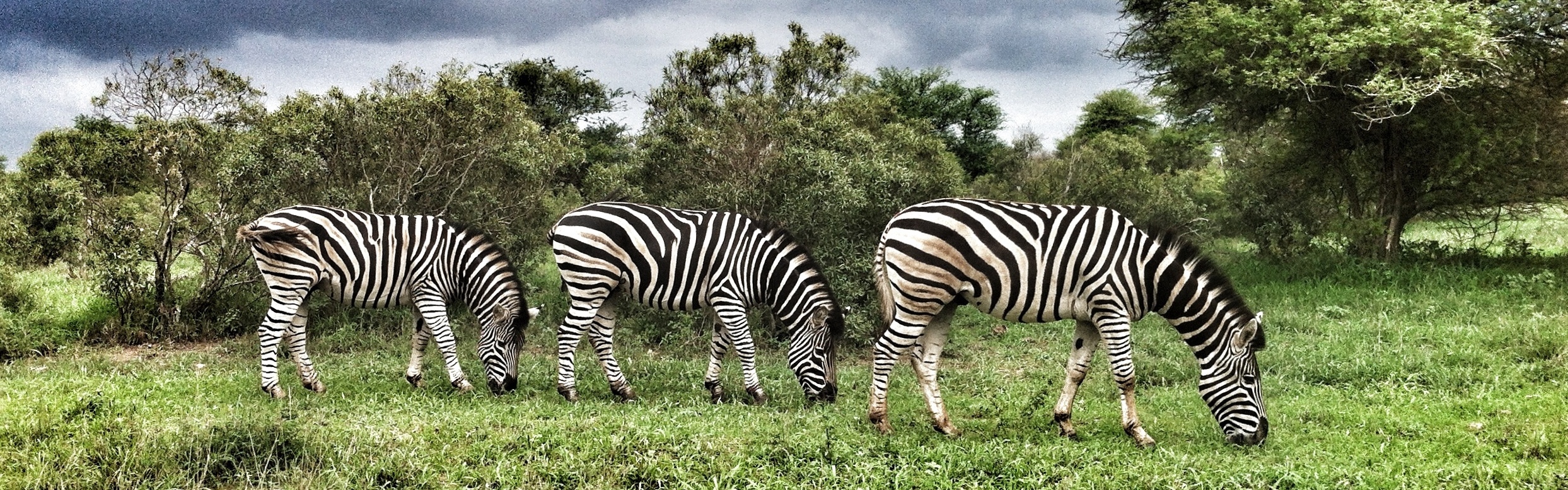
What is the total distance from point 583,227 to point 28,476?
14.1 feet

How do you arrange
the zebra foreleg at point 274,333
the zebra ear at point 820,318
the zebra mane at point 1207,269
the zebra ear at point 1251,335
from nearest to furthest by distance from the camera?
the zebra ear at point 1251,335, the zebra mane at point 1207,269, the zebra foreleg at point 274,333, the zebra ear at point 820,318

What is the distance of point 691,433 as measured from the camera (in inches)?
242

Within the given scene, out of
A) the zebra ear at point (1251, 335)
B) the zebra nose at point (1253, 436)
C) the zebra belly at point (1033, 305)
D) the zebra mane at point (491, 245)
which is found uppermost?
the zebra mane at point (491, 245)

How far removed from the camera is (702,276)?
795 centimetres

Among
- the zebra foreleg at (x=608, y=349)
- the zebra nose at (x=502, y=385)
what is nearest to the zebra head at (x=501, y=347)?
the zebra nose at (x=502, y=385)

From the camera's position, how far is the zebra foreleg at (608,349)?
817 cm

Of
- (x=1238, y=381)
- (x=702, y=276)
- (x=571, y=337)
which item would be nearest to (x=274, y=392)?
(x=571, y=337)

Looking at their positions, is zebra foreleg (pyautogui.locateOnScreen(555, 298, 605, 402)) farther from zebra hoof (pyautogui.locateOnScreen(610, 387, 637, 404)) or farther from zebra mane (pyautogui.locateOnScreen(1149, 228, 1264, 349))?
zebra mane (pyautogui.locateOnScreen(1149, 228, 1264, 349))

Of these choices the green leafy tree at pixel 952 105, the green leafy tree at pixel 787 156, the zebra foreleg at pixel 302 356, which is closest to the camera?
the zebra foreleg at pixel 302 356

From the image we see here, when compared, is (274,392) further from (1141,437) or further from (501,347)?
(1141,437)

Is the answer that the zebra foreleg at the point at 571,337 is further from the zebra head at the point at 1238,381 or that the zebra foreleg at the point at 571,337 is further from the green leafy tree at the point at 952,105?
the green leafy tree at the point at 952,105

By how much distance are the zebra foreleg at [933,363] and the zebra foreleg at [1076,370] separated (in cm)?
89

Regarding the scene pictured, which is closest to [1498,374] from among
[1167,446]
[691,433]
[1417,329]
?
[1417,329]

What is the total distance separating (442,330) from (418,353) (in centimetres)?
53
